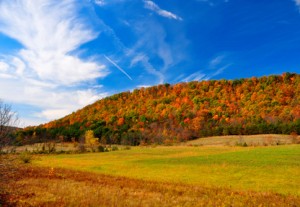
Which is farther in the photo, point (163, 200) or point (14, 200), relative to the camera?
point (163, 200)

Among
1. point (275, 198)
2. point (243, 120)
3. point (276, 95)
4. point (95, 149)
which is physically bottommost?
point (275, 198)

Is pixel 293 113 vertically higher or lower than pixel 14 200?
higher

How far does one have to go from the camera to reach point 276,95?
5276 inches

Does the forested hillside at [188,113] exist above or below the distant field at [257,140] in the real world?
above

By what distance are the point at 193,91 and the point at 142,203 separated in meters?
151

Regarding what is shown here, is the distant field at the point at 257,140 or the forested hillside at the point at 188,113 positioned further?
the forested hillside at the point at 188,113

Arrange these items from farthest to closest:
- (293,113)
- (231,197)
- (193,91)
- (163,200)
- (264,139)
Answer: (193,91), (293,113), (264,139), (231,197), (163,200)

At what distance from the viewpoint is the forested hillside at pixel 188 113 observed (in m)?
124

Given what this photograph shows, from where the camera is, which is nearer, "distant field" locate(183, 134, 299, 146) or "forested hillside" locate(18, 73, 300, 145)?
"distant field" locate(183, 134, 299, 146)

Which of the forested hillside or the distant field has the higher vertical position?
the forested hillside

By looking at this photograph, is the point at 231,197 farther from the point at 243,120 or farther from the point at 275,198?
the point at 243,120

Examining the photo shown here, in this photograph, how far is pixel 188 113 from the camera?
153 m

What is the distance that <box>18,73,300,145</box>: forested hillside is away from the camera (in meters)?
124

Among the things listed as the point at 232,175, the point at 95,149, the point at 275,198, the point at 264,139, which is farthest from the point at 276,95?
the point at 275,198
